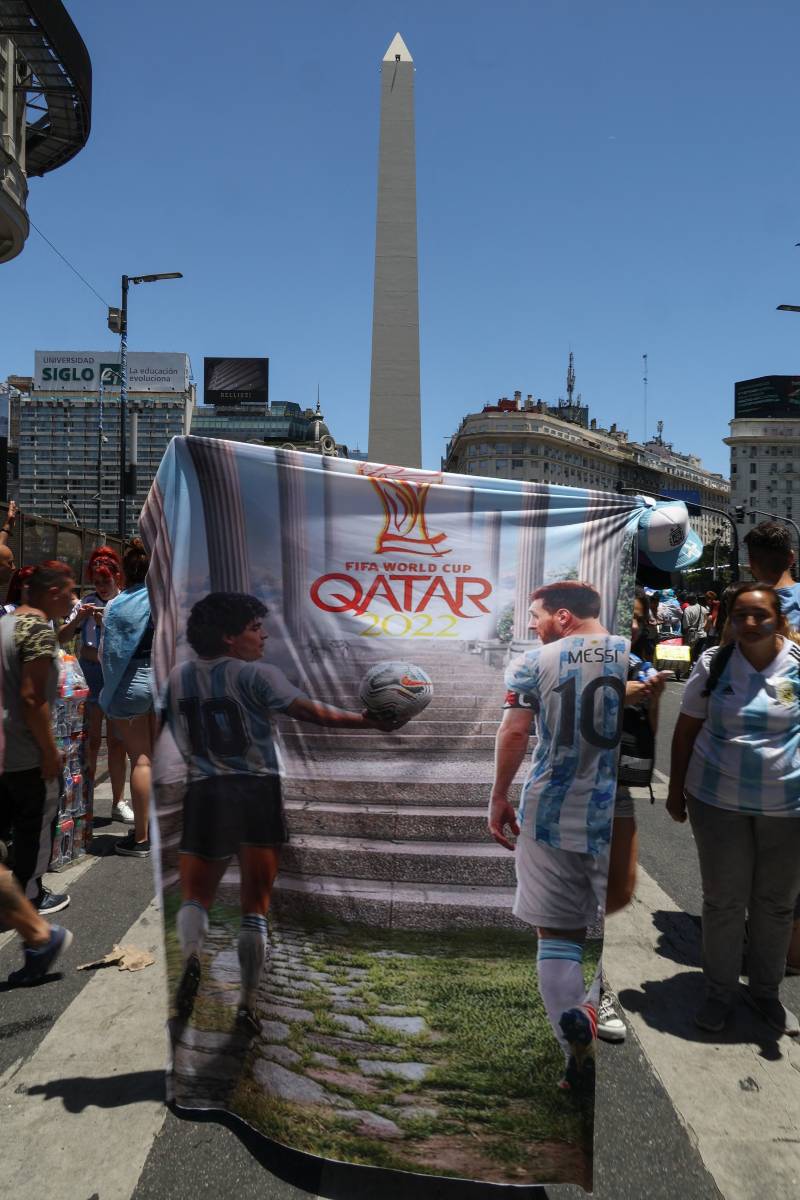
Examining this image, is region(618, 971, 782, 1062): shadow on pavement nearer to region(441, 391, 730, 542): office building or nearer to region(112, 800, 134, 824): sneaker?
region(112, 800, 134, 824): sneaker

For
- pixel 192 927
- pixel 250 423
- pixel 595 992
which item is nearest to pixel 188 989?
pixel 192 927

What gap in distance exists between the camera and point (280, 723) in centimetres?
271

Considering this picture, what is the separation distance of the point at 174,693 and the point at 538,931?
4.07 feet

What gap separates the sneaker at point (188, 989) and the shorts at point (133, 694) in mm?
2899

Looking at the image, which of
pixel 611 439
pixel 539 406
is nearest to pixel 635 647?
pixel 539 406

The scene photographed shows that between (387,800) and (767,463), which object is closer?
(387,800)

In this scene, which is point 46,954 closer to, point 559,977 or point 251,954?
point 251,954

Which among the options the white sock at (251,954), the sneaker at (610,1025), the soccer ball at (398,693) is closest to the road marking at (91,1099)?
the white sock at (251,954)

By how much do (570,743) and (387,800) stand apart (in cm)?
54

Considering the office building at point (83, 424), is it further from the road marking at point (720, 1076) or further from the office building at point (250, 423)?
the road marking at point (720, 1076)

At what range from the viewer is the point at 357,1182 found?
2.71 m

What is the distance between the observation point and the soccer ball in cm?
269

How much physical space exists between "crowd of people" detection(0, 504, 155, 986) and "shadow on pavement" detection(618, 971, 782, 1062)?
2.29m

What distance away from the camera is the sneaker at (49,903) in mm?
4816
